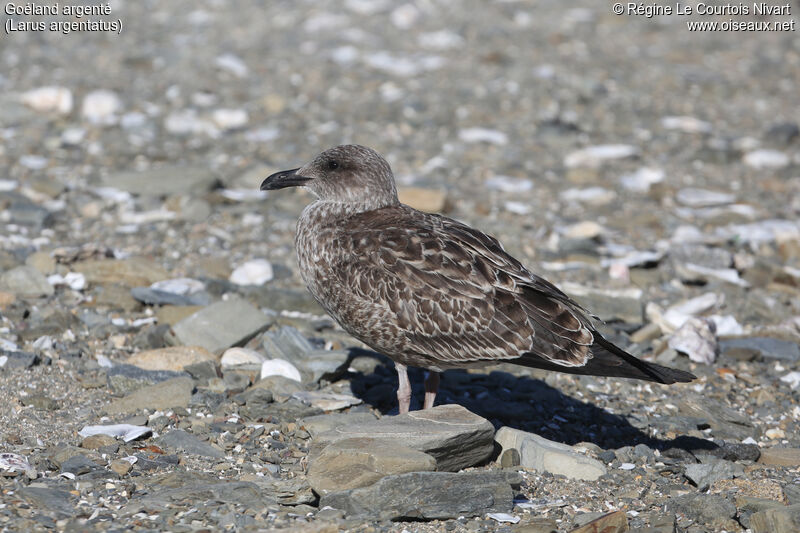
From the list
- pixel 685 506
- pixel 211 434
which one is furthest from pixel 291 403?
pixel 685 506

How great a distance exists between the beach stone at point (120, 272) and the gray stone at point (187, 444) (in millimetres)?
2356

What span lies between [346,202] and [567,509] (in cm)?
231

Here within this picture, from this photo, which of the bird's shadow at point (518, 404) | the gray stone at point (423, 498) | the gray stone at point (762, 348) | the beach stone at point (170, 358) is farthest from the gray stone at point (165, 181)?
the gray stone at point (423, 498)

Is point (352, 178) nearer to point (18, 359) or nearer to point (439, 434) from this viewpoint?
point (439, 434)

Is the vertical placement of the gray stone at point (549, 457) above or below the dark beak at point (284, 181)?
below

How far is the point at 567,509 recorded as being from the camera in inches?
195

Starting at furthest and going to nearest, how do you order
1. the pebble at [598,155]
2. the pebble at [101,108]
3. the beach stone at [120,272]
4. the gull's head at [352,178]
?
the pebble at [101,108] < the pebble at [598,155] < the beach stone at [120,272] < the gull's head at [352,178]

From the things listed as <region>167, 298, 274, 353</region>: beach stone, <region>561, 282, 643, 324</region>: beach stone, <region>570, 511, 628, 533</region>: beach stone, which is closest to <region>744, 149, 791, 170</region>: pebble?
<region>561, 282, 643, 324</region>: beach stone

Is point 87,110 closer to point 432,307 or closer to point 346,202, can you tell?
point 346,202

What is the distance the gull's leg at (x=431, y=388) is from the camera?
19.4ft

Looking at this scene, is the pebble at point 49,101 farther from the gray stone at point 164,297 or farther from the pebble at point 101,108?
the gray stone at point 164,297

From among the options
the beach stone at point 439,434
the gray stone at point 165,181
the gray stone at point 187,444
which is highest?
the gray stone at point 165,181

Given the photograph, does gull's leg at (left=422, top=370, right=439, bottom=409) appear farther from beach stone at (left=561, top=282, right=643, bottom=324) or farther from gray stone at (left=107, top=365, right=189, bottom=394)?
beach stone at (left=561, top=282, right=643, bottom=324)

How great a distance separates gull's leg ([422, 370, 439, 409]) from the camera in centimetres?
590
